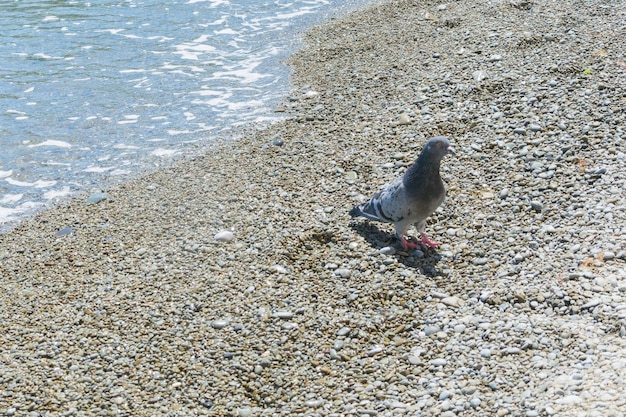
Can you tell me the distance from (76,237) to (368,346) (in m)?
3.68

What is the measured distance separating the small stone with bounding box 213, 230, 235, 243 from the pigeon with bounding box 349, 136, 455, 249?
149 cm

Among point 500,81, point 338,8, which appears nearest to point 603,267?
point 500,81

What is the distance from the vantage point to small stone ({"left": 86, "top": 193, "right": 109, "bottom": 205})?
8242mm

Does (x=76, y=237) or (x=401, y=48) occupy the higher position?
(x=401, y=48)

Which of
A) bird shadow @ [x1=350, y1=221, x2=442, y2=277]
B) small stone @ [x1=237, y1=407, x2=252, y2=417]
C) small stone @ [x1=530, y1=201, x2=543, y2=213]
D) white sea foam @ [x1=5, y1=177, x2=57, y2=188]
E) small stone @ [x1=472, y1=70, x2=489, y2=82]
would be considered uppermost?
small stone @ [x1=472, y1=70, x2=489, y2=82]

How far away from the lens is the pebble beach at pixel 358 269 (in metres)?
4.75

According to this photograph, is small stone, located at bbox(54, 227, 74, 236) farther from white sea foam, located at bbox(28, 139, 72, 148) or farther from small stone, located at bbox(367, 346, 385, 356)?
small stone, located at bbox(367, 346, 385, 356)

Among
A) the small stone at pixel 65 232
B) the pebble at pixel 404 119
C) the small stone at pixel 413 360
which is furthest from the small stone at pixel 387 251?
the small stone at pixel 65 232

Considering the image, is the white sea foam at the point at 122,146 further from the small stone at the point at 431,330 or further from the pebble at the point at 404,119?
the small stone at the point at 431,330

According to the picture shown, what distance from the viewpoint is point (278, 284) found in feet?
19.4

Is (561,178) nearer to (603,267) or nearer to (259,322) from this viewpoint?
(603,267)

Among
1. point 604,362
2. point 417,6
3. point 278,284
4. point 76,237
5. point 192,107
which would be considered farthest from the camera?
point 417,6

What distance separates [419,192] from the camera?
6047 mm

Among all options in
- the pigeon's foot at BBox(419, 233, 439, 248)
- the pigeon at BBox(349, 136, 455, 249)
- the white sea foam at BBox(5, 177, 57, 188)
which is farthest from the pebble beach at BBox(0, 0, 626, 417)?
the white sea foam at BBox(5, 177, 57, 188)
